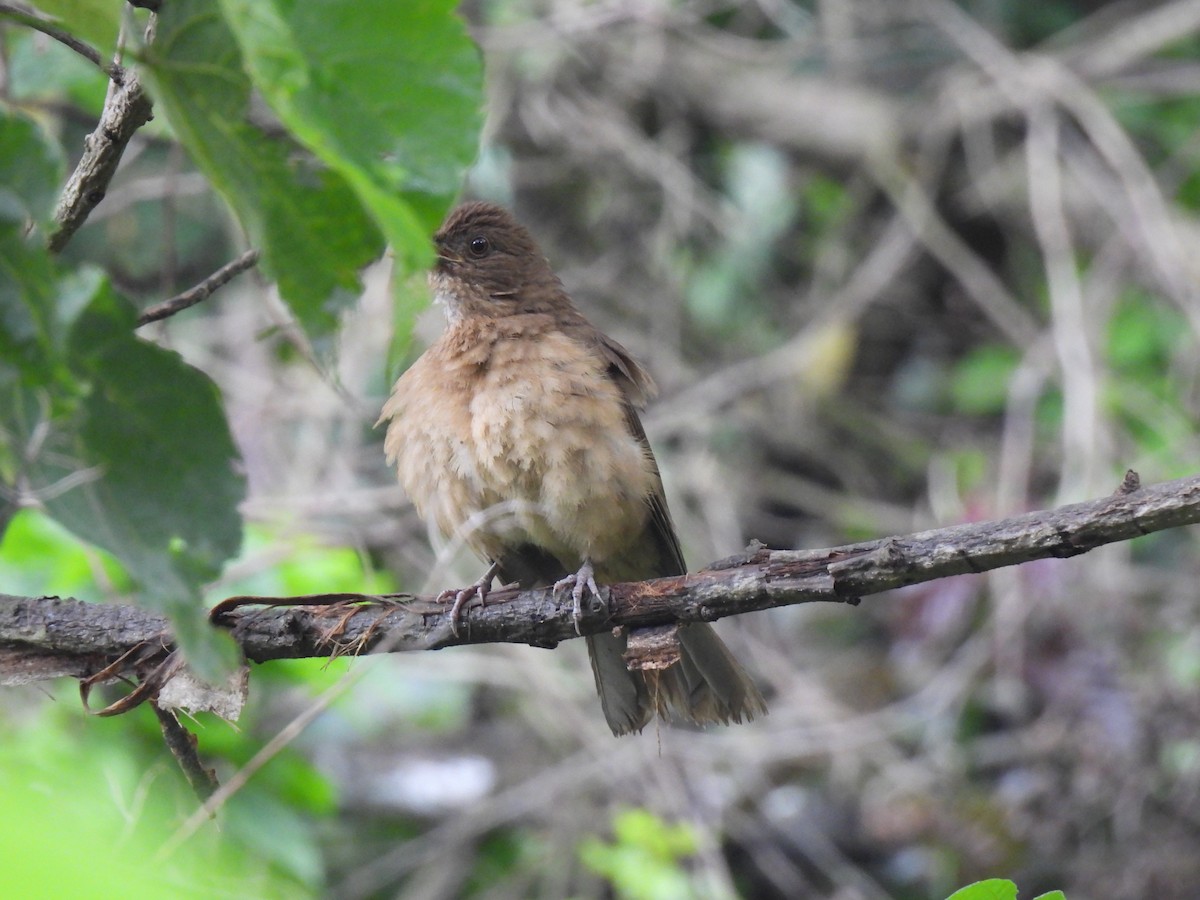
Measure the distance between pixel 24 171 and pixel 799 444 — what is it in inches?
272

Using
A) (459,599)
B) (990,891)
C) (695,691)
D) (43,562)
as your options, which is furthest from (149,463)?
(43,562)

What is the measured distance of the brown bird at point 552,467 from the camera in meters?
3.71

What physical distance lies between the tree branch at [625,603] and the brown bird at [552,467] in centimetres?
65

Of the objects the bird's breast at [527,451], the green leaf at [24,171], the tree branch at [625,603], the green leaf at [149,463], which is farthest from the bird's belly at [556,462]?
the green leaf at [24,171]

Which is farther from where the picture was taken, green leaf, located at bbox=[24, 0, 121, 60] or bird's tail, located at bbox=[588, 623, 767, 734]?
bird's tail, located at bbox=[588, 623, 767, 734]

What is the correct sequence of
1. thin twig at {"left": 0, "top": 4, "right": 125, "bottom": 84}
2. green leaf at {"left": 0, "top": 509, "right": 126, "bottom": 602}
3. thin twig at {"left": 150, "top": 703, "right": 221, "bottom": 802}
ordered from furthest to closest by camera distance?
green leaf at {"left": 0, "top": 509, "right": 126, "bottom": 602} → thin twig at {"left": 150, "top": 703, "right": 221, "bottom": 802} → thin twig at {"left": 0, "top": 4, "right": 125, "bottom": 84}

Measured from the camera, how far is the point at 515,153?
7.70 meters

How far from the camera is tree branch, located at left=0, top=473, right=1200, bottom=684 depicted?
2.19 meters

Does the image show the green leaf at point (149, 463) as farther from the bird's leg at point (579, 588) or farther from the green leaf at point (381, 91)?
the bird's leg at point (579, 588)

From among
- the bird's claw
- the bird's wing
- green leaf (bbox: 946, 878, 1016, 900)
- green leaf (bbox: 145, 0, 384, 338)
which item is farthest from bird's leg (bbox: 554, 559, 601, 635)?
green leaf (bbox: 145, 0, 384, 338)

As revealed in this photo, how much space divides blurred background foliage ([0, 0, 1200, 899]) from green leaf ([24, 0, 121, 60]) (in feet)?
9.38

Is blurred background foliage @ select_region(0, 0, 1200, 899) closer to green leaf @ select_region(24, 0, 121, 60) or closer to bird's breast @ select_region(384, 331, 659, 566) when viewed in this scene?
bird's breast @ select_region(384, 331, 659, 566)

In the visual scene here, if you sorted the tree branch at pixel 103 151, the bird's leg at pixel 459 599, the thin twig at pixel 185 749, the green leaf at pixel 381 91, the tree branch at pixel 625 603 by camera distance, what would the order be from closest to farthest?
the green leaf at pixel 381 91 < the tree branch at pixel 103 151 < the tree branch at pixel 625 603 < the thin twig at pixel 185 749 < the bird's leg at pixel 459 599

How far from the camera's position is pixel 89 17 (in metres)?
1.40
